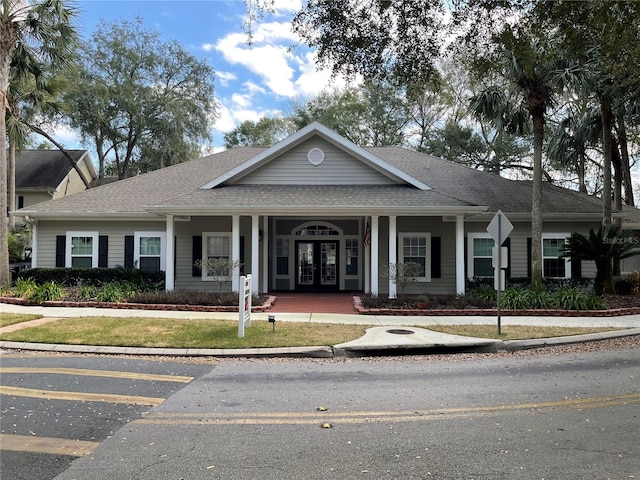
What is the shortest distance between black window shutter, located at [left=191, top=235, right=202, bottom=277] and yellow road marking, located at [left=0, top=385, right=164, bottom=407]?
1067 cm

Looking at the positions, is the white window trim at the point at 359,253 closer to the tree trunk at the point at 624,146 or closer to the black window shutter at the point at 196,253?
the black window shutter at the point at 196,253

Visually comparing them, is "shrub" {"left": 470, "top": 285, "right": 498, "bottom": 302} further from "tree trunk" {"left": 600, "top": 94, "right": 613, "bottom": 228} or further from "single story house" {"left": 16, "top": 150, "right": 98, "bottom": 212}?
"single story house" {"left": 16, "top": 150, "right": 98, "bottom": 212}

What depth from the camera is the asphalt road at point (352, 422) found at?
383 cm

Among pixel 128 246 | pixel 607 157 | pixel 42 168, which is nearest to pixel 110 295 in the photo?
pixel 128 246

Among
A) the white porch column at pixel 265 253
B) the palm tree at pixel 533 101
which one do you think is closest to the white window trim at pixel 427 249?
the palm tree at pixel 533 101

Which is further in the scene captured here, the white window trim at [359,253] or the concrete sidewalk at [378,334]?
the white window trim at [359,253]

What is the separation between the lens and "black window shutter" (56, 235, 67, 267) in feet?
55.2

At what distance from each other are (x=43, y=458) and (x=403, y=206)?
11.9m

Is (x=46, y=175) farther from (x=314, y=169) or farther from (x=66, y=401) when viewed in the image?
(x=66, y=401)

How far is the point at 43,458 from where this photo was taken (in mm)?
3977

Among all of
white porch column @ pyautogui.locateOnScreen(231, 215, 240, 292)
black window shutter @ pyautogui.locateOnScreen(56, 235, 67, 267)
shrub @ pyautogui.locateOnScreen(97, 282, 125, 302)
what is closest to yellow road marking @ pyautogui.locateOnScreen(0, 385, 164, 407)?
shrub @ pyautogui.locateOnScreen(97, 282, 125, 302)

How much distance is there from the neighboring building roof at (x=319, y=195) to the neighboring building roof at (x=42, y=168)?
16942 mm

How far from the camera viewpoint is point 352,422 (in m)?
4.94

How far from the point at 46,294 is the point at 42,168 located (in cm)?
2466
